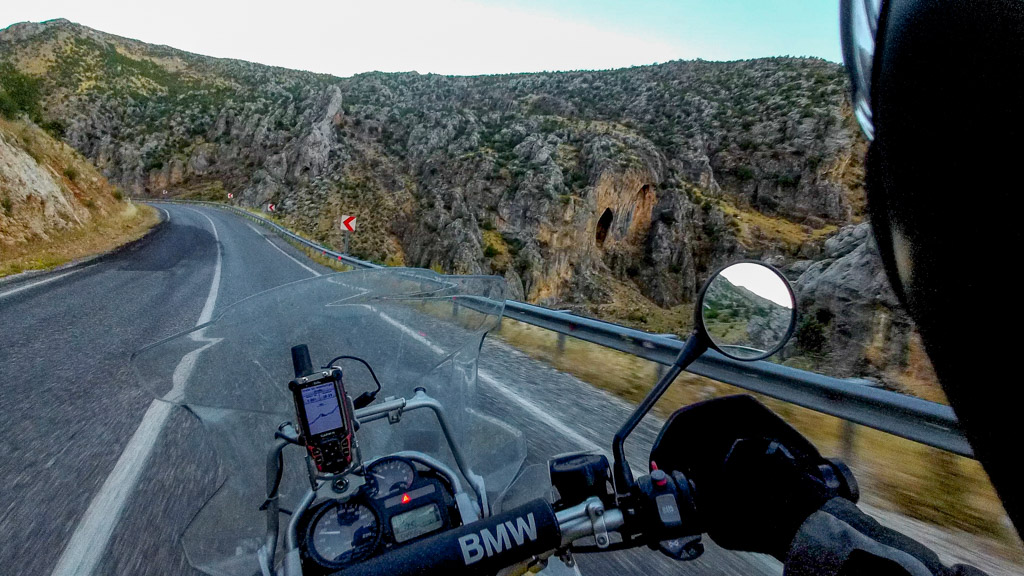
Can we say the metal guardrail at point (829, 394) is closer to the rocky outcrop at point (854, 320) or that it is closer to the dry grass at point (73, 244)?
the rocky outcrop at point (854, 320)

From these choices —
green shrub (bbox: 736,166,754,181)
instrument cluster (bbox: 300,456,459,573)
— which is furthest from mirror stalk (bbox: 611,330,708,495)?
green shrub (bbox: 736,166,754,181)

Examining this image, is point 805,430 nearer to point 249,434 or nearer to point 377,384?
point 377,384

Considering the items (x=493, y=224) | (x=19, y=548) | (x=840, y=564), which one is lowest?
Answer: (x=493, y=224)

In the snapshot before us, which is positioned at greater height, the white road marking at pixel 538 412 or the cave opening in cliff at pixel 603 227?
the white road marking at pixel 538 412

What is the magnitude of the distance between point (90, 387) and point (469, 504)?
16.1 feet

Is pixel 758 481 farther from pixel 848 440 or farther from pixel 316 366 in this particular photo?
pixel 848 440

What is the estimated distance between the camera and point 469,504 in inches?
55.6

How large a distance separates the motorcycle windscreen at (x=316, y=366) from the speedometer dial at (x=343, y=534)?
0.28 m

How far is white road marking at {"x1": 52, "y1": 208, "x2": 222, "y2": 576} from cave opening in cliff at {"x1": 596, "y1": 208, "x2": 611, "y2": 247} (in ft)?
194

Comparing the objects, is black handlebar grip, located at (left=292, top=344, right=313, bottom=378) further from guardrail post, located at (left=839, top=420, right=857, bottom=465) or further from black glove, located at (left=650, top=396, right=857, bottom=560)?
guardrail post, located at (left=839, top=420, right=857, bottom=465)

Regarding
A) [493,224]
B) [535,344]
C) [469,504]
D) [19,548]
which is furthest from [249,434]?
[493,224]

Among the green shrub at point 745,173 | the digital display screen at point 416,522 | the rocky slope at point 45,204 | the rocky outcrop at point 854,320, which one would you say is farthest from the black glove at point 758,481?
the green shrub at point 745,173

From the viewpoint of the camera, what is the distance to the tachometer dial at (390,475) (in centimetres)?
141

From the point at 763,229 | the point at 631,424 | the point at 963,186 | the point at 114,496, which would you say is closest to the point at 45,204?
the point at 114,496
